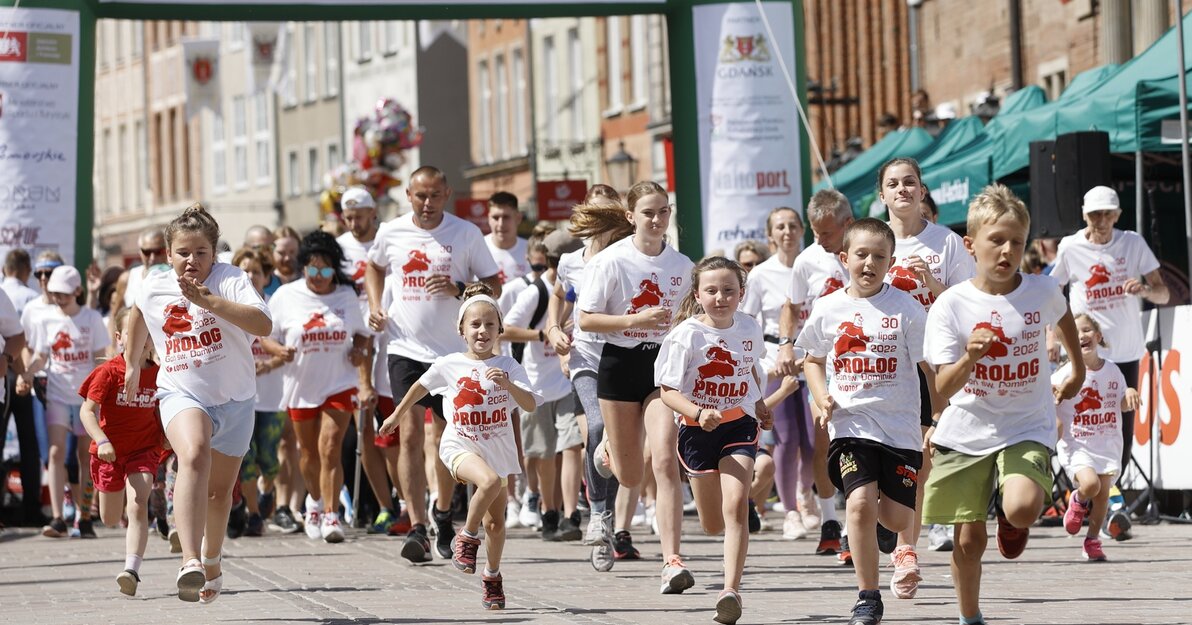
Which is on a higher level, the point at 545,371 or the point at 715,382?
the point at 545,371

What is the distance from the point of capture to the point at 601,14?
18.4 meters

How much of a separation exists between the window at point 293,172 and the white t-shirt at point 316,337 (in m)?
52.7

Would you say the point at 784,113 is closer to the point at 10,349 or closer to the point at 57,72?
the point at 57,72

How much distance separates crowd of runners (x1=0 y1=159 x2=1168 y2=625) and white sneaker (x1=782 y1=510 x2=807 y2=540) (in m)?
0.01

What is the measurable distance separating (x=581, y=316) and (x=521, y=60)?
44.6 m

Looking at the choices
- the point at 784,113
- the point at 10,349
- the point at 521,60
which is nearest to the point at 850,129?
the point at 521,60

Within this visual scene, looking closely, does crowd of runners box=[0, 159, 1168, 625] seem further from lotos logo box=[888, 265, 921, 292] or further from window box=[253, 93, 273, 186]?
window box=[253, 93, 273, 186]

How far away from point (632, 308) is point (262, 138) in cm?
5929

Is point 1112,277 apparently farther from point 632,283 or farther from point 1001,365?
point 1001,365

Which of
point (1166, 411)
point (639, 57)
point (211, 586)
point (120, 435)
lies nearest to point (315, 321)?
point (120, 435)

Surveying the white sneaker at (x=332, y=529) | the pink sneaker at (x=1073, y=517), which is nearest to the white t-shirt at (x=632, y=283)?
the pink sneaker at (x=1073, y=517)

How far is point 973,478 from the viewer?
887 cm

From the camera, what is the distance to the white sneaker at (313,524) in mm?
15164

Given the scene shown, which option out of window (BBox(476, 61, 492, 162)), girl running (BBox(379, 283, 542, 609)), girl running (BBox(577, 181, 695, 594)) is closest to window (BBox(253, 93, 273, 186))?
window (BBox(476, 61, 492, 162))
